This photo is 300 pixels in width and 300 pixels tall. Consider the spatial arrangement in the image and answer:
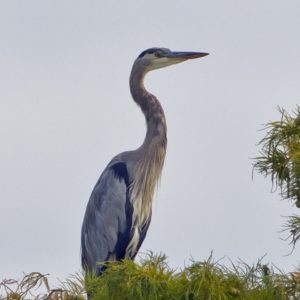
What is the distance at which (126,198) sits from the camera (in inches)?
370

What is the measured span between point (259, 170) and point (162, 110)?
4.58m

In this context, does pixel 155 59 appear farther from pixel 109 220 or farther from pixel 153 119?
pixel 109 220

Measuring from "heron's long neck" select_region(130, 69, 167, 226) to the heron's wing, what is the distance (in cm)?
12

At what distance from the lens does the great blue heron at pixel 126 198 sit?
364 inches

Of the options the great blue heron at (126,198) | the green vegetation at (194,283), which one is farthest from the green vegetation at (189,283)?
the great blue heron at (126,198)

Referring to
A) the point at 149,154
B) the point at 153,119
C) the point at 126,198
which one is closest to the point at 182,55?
the point at 153,119

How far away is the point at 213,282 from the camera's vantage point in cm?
402

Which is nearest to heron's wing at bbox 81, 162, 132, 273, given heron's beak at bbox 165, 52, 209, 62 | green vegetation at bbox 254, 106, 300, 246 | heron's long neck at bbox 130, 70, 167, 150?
heron's long neck at bbox 130, 70, 167, 150

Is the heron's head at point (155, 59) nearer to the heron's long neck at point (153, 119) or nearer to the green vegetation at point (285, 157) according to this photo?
the heron's long neck at point (153, 119)

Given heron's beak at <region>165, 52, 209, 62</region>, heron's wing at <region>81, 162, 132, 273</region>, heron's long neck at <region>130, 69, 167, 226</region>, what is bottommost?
heron's wing at <region>81, 162, 132, 273</region>

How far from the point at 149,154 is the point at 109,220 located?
0.74m

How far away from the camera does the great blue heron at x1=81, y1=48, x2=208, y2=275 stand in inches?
364

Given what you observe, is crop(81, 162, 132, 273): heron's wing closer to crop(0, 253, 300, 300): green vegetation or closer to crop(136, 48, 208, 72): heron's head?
crop(136, 48, 208, 72): heron's head

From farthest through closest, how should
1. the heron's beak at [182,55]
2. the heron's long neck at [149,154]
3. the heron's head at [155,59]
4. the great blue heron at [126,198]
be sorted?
the heron's head at [155,59] → the heron's beak at [182,55] → the heron's long neck at [149,154] → the great blue heron at [126,198]
